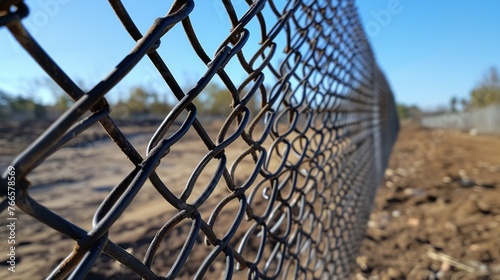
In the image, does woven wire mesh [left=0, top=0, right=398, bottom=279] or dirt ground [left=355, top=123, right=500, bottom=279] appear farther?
dirt ground [left=355, top=123, right=500, bottom=279]

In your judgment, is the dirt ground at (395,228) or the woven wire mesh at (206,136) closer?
the woven wire mesh at (206,136)

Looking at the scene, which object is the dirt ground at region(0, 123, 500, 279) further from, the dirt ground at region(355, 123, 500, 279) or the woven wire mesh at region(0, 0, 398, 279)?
the woven wire mesh at region(0, 0, 398, 279)

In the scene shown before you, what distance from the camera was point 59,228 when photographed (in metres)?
0.33

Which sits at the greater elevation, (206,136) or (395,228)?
(206,136)

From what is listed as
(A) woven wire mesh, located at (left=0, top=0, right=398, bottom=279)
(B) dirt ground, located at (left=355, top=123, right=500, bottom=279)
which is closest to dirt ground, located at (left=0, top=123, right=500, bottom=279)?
(B) dirt ground, located at (left=355, top=123, right=500, bottom=279)

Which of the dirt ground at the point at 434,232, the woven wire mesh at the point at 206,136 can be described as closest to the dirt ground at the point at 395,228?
the dirt ground at the point at 434,232

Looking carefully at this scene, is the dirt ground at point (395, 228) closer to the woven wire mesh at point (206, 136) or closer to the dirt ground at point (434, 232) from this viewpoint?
the dirt ground at point (434, 232)

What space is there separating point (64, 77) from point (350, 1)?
195cm

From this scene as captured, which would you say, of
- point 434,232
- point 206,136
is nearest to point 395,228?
point 434,232

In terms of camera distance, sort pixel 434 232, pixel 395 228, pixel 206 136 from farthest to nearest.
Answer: pixel 395 228, pixel 434 232, pixel 206 136

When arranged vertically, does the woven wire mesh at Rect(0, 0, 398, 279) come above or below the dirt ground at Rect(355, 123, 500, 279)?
above

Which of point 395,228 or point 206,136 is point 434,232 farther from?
point 206,136

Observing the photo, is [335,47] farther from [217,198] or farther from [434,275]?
[217,198]

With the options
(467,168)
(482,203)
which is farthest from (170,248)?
(467,168)
